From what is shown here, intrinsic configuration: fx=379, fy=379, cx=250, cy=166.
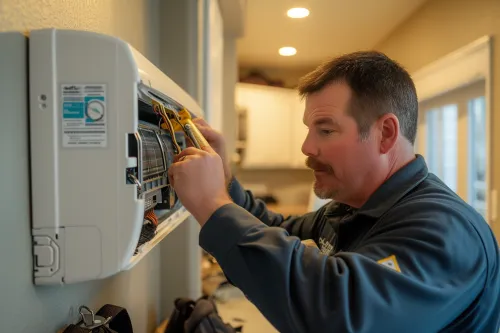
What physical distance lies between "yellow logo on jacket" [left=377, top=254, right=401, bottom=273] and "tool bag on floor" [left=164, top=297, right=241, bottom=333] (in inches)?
29.9

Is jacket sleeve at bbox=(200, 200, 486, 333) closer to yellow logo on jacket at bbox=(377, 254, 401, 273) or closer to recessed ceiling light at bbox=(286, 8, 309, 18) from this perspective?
yellow logo on jacket at bbox=(377, 254, 401, 273)

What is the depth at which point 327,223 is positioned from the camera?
39.6 inches

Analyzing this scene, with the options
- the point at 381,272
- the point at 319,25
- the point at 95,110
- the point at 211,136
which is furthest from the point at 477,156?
the point at 95,110

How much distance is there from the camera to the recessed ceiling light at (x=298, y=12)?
2.29m

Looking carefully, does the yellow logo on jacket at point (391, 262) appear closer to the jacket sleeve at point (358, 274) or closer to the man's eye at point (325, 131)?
the jacket sleeve at point (358, 274)

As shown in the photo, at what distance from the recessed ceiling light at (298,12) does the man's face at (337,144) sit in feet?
5.60

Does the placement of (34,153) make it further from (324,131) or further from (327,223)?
(327,223)

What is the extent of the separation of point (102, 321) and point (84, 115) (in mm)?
365

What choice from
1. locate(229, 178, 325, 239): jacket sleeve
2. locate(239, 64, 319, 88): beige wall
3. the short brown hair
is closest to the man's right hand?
locate(229, 178, 325, 239): jacket sleeve

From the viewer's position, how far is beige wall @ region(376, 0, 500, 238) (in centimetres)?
163

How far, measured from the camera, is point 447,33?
2006 millimetres

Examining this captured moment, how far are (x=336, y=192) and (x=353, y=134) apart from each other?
14 cm

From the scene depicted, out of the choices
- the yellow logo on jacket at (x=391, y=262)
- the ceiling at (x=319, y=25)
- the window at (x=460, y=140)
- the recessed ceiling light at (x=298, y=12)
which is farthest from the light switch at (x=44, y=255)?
the recessed ceiling light at (x=298, y=12)

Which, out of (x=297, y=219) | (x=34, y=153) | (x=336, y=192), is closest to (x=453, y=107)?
(x=297, y=219)
